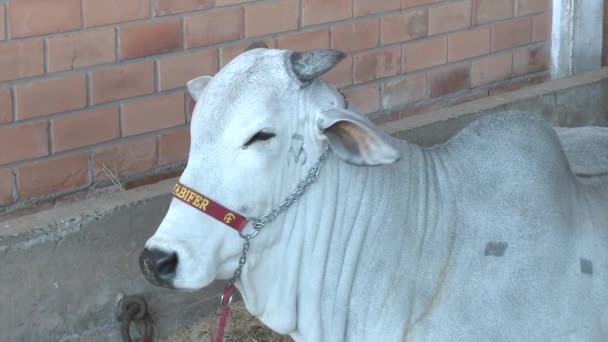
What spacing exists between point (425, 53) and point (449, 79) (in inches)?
7.9

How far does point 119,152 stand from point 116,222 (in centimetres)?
42

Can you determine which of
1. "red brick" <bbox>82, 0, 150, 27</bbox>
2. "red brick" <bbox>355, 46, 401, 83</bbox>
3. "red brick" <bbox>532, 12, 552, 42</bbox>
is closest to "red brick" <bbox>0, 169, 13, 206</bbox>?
"red brick" <bbox>82, 0, 150, 27</bbox>

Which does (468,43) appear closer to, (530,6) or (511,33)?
(511,33)

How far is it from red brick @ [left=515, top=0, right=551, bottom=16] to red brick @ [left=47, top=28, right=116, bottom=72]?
85.1 inches

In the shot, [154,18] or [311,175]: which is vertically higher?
[154,18]

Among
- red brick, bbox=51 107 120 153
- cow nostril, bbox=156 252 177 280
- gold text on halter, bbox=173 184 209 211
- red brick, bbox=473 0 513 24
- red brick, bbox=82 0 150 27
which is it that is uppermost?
red brick, bbox=473 0 513 24

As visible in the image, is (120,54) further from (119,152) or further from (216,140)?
(216,140)

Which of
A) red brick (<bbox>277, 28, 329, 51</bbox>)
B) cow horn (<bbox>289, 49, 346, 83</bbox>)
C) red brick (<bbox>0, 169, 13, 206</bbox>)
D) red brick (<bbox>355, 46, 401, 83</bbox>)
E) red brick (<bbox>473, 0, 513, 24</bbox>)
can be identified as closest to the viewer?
cow horn (<bbox>289, 49, 346, 83</bbox>)

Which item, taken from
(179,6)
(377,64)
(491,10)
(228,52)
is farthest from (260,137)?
(491,10)

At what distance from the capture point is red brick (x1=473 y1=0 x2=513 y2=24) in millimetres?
5316

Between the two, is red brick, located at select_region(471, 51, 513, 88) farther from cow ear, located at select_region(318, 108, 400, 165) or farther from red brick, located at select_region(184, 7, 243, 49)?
cow ear, located at select_region(318, 108, 400, 165)

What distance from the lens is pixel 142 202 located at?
3.84 metres

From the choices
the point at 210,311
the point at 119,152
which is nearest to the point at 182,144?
the point at 119,152

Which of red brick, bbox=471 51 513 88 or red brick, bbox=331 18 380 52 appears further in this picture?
red brick, bbox=471 51 513 88
